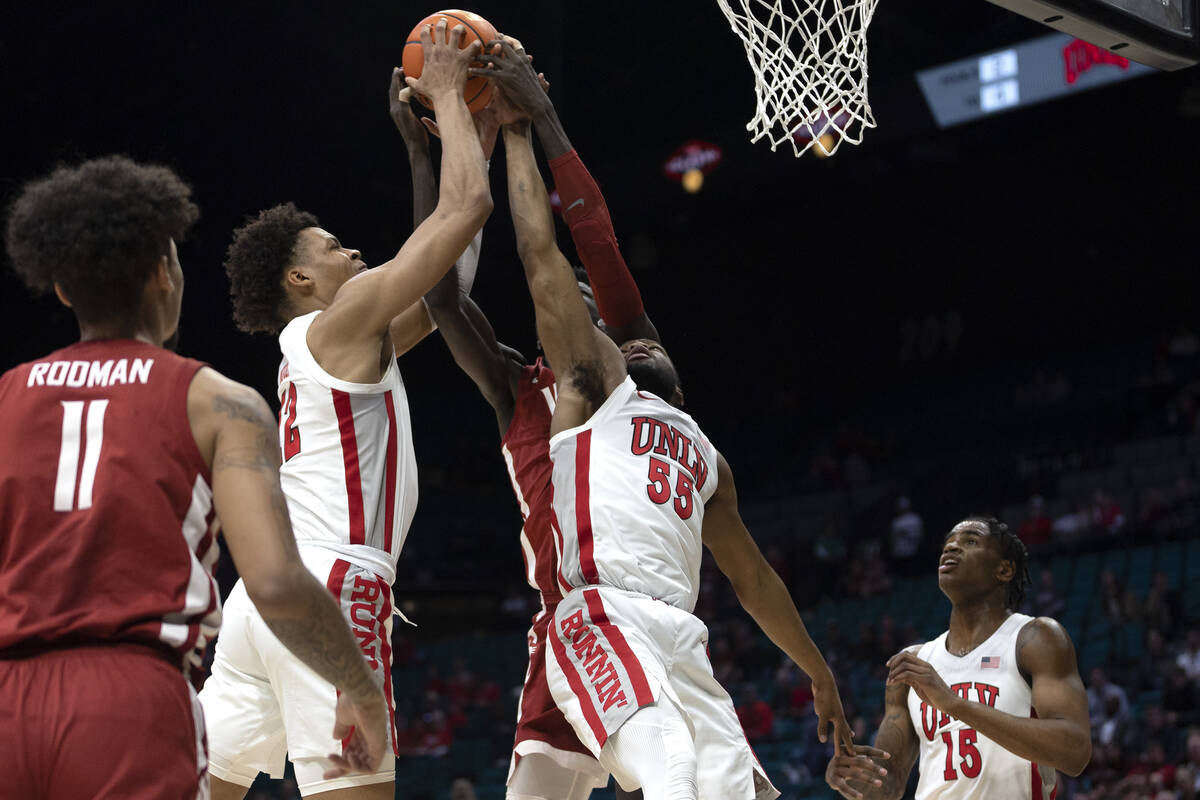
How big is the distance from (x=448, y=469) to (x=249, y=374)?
475 cm

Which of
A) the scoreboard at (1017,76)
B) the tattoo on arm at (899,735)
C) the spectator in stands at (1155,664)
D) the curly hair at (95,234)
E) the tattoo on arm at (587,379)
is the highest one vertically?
the scoreboard at (1017,76)

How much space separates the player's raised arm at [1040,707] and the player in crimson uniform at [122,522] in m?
2.42

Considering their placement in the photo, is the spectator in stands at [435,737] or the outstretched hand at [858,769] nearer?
the outstretched hand at [858,769]

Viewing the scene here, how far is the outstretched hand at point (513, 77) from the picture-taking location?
3725 mm

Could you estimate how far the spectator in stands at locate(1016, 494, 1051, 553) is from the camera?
13.2m

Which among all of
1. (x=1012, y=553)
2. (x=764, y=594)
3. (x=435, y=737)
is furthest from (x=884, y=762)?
(x=435, y=737)

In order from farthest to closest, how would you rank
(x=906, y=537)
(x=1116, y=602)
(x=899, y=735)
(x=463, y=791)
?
(x=906, y=537) < (x=463, y=791) < (x=1116, y=602) < (x=899, y=735)

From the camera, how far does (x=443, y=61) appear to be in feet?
11.8

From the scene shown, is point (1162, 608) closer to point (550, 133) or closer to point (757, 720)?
point (757, 720)

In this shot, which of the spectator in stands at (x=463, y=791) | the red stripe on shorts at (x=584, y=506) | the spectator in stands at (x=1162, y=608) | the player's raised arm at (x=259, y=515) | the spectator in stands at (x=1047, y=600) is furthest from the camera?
the spectator in stands at (x=1047, y=600)

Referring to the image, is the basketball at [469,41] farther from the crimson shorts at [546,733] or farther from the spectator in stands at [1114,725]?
the spectator in stands at [1114,725]

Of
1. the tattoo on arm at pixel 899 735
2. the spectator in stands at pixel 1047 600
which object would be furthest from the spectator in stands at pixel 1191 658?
the tattoo on arm at pixel 899 735

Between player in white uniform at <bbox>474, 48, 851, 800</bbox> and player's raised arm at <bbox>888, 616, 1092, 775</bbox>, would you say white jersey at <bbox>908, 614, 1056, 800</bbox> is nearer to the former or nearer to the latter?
player's raised arm at <bbox>888, 616, 1092, 775</bbox>

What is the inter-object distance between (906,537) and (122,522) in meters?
13.2
